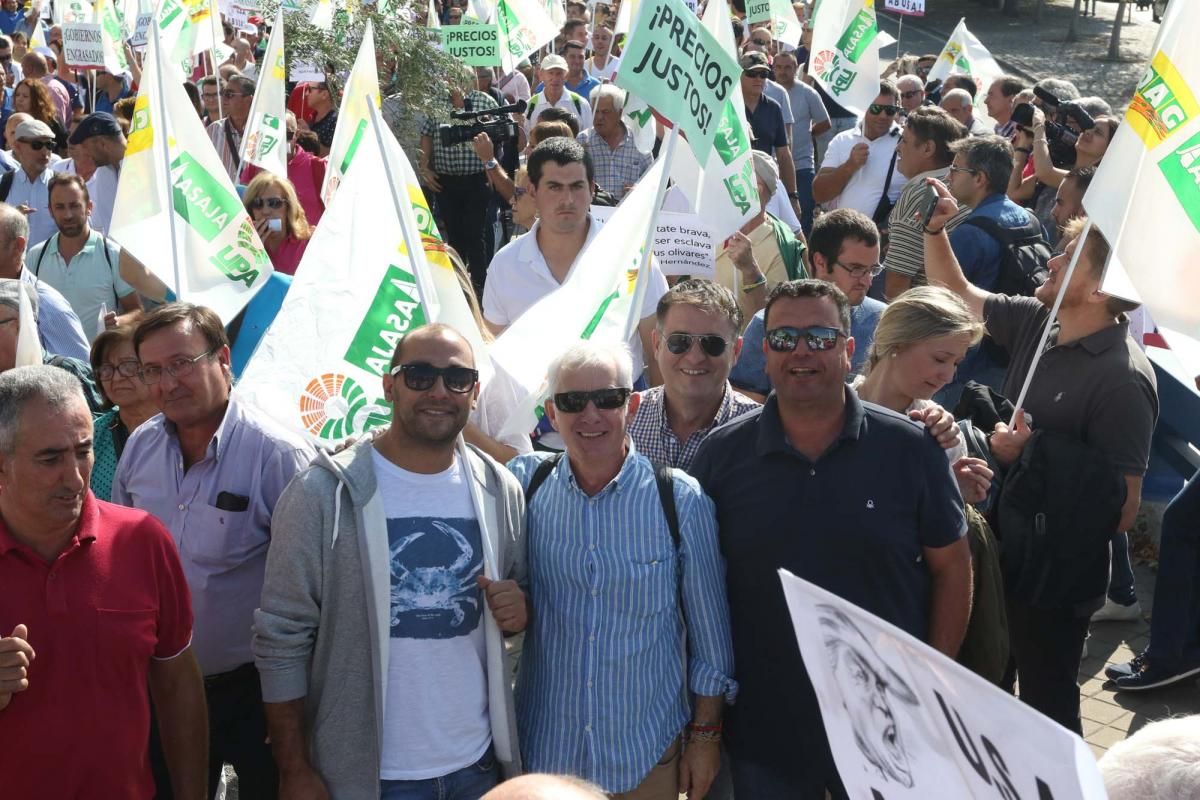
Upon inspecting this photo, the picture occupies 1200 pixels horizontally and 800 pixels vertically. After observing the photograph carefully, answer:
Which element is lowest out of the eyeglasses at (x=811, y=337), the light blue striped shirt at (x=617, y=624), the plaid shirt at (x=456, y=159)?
the light blue striped shirt at (x=617, y=624)

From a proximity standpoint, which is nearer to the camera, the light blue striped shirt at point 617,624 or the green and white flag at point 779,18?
the light blue striped shirt at point 617,624

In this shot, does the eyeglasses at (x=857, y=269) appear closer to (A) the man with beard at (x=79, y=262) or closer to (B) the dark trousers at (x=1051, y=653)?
(B) the dark trousers at (x=1051, y=653)

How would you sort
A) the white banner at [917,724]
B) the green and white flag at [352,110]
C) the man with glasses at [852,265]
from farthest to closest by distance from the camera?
1. the green and white flag at [352,110]
2. the man with glasses at [852,265]
3. the white banner at [917,724]

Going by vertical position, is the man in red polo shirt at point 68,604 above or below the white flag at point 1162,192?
below

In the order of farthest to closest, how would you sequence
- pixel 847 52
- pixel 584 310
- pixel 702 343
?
pixel 847 52 → pixel 584 310 → pixel 702 343

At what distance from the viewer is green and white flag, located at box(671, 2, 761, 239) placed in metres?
5.93

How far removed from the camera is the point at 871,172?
8.48 meters

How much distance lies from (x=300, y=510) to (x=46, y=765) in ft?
2.44

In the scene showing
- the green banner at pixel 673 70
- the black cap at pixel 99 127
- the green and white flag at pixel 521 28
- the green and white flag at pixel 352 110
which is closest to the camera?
the green banner at pixel 673 70

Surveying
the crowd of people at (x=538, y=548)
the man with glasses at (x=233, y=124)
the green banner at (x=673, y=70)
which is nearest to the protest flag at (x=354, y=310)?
the crowd of people at (x=538, y=548)

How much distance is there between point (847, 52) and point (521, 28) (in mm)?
3163

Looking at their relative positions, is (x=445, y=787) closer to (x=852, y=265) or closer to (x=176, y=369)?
(x=176, y=369)

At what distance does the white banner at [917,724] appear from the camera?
1.57 m

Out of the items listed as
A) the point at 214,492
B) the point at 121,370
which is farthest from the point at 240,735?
the point at 121,370
